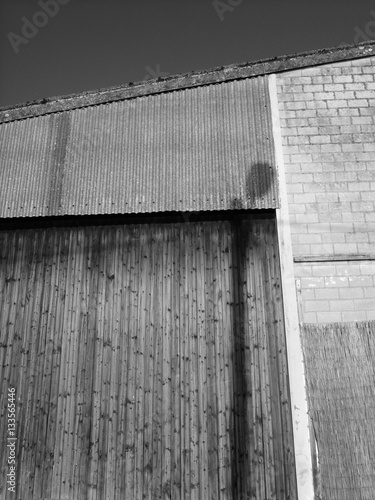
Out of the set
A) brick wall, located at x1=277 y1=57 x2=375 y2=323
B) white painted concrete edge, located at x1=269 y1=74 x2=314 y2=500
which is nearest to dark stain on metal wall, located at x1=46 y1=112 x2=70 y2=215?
white painted concrete edge, located at x1=269 y1=74 x2=314 y2=500

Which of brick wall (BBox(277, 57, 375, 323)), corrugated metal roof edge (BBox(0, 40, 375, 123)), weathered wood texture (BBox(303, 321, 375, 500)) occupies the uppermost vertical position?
corrugated metal roof edge (BBox(0, 40, 375, 123))

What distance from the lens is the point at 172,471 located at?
5242 mm

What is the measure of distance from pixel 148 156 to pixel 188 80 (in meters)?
1.50

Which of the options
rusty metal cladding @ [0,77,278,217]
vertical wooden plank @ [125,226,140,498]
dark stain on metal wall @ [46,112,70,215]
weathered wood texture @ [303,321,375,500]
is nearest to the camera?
weathered wood texture @ [303,321,375,500]

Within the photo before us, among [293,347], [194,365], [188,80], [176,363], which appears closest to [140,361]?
[176,363]

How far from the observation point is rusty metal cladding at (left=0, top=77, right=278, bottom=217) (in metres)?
6.02

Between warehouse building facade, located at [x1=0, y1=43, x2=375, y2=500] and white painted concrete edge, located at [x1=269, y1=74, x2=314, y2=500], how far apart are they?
0.02 meters

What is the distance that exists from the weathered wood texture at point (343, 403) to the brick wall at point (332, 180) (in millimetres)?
265

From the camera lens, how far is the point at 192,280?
5879 millimetres

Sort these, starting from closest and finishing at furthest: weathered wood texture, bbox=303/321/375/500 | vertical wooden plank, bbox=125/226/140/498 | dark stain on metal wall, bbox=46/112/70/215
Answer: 1. weathered wood texture, bbox=303/321/375/500
2. vertical wooden plank, bbox=125/226/140/498
3. dark stain on metal wall, bbox=46/112/70/215

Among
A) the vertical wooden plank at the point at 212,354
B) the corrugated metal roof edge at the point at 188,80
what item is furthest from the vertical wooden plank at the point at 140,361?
the corrugated metal roof edge at the point at 188,80

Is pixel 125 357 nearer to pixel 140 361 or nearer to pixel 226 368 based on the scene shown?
pixel 140 361

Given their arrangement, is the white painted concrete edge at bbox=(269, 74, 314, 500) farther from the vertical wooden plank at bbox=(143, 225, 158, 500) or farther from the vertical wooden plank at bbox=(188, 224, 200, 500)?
the vertical wooden plank at bbox=(143, 225, 158, 500)

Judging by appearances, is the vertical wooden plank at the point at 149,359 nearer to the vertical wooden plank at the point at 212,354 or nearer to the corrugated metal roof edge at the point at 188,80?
the vertical wooden plank at the point at 212,354
